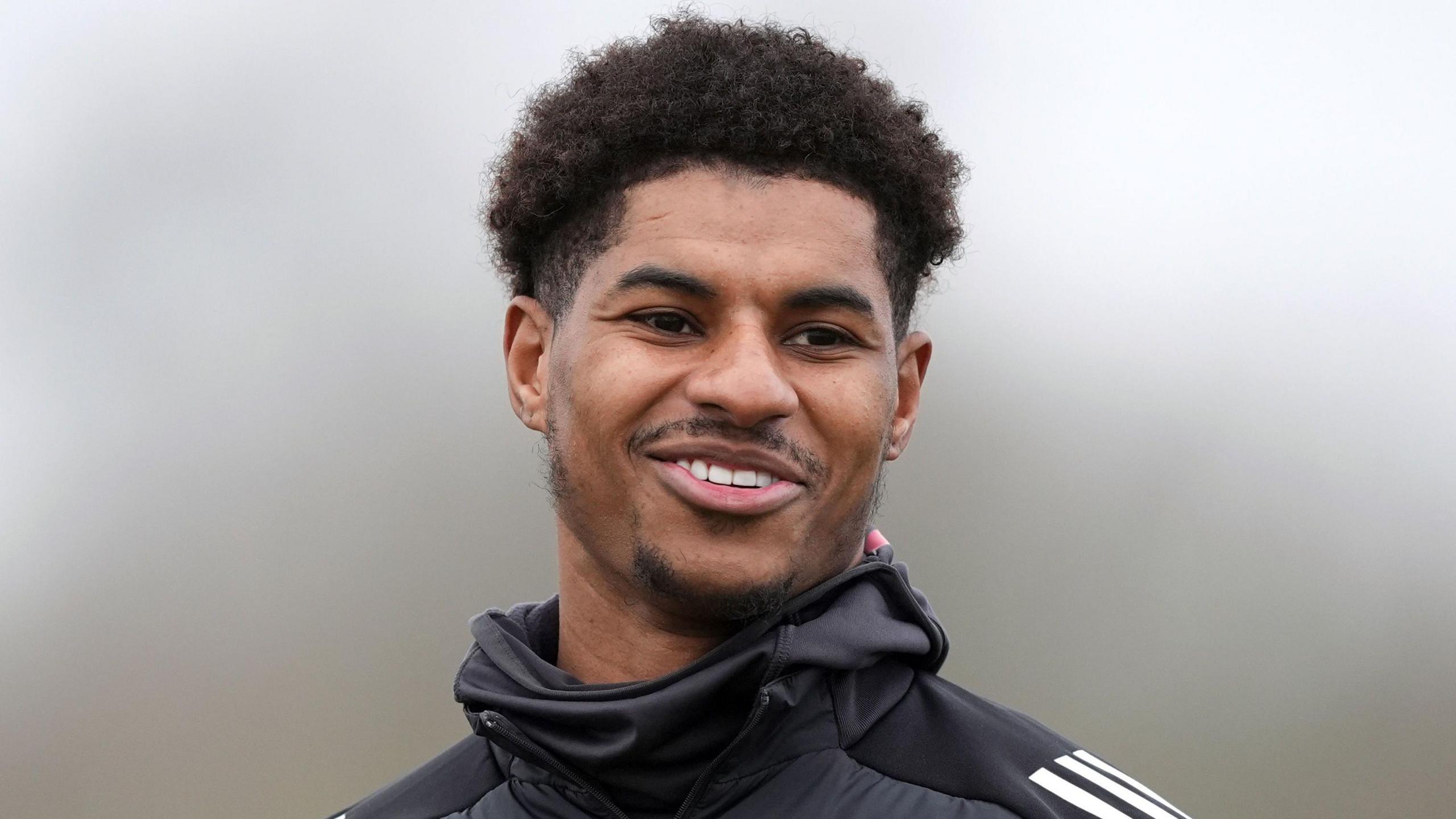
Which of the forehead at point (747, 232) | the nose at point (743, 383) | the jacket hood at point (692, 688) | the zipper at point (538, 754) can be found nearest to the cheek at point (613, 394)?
the nose at point (743, 383)

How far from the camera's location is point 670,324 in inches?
127

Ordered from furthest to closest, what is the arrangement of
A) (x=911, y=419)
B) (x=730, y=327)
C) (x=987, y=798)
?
1. (x=911, y=419)
2. (x=730, y=327)
3. (x=987, y=798)

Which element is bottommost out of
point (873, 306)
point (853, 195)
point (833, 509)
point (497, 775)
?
point (497, 775)

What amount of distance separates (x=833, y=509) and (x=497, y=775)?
1116 millimetres

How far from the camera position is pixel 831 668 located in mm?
3023

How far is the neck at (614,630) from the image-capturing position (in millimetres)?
3291

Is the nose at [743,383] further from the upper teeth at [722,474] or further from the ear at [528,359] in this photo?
the ear at [528,359]

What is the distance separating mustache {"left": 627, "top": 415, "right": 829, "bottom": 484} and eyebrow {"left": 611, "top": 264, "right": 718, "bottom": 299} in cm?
32

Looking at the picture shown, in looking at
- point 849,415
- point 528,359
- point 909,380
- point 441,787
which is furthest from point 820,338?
point 441,787

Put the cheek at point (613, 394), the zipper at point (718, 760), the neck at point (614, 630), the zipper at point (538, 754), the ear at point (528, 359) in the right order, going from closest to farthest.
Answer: the zipper at point (718, 760) < the zipper at point (538, 754) < the cheek at point (613, 394) < the neck at point (614, 630) < the ear at point (528, 359)

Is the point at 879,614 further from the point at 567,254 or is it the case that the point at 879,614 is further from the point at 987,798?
the point at 567,254

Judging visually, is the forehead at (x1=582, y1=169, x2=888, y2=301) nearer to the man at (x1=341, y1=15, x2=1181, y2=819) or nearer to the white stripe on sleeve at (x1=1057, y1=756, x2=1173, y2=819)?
the man at (x1=341, y1=15, x2=1181, y2=819)

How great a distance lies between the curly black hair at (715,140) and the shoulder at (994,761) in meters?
1.05

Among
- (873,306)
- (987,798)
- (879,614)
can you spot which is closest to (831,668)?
(879,614)
